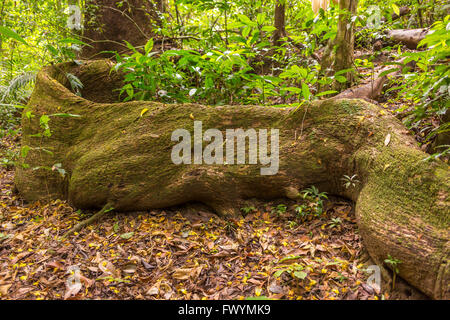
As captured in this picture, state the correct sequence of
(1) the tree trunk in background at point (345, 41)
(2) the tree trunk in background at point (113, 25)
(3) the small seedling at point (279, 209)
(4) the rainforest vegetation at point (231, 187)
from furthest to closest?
(2) the tree trunk in background at point (113, 25), (1) the tree trunk in background at point (345, 41), (3) the small seedling at point (279, 209), (4) the rainforest vegetation at point (231, 187)

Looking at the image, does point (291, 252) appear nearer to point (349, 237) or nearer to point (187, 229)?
point (349, 237)

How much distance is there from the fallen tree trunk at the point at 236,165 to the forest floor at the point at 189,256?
6.8 inches

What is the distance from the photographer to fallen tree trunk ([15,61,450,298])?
1983 mm

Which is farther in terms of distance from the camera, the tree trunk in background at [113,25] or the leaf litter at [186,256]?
the tree trunk in background at [113,25]

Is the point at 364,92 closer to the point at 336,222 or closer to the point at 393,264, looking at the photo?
the point at 336,222

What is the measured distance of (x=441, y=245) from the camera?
1.65 metres

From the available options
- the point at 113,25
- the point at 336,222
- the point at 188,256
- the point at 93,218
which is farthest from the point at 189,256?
the point at 113,25

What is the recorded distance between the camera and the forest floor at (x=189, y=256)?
1964 millimetres

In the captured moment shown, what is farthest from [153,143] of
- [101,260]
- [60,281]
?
[60,281]

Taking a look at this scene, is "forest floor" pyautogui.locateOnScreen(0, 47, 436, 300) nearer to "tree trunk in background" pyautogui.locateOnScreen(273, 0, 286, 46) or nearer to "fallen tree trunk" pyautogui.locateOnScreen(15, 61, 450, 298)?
"fallen tree trunk" pyautogui.locateOnScreen(15, 61, 450, 298)

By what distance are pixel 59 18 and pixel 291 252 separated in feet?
16.6

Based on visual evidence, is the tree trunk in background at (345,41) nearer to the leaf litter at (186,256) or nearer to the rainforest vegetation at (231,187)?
the rainforest vegetation at (231,187)

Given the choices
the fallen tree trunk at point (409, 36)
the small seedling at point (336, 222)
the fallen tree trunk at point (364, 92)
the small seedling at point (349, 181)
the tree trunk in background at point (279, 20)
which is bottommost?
the small seedling at point (336, 222)

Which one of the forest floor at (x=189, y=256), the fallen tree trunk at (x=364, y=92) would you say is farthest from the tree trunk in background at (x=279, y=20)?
the forest floor at (x=189, y=256)
